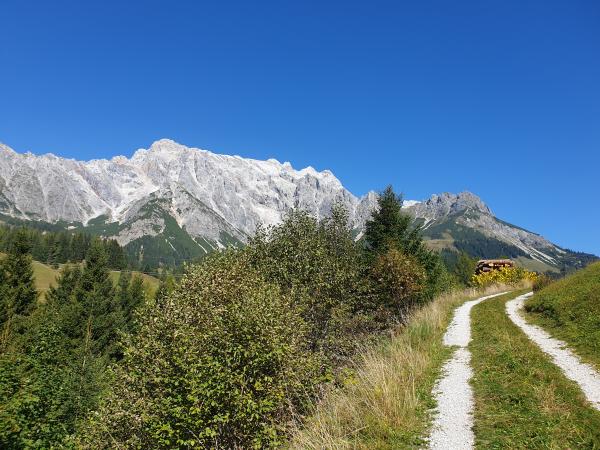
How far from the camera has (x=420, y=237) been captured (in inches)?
1916

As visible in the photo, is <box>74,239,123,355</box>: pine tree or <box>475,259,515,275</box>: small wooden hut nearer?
<box>74,239,123,355</box>: pine tree

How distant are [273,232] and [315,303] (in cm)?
936

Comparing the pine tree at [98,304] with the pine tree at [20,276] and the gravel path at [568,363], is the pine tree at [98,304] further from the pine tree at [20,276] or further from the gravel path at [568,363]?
the gravel path at [568,363]

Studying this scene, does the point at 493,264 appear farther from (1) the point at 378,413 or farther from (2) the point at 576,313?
(1) the point at 378,413

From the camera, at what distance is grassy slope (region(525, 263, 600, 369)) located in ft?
58.5

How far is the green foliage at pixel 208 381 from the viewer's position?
1492 centimetres

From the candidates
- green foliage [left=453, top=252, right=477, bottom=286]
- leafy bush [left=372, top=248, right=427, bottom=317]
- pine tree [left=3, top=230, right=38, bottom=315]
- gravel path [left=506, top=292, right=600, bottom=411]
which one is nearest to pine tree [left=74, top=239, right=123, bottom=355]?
pine tree [left=3, top=230, right=38, bottom=315]

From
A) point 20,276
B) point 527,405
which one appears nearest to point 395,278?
point 527,405

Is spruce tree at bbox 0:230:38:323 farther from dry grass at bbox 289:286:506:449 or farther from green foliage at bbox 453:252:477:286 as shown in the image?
green foliage at bbox 453:252:477:286

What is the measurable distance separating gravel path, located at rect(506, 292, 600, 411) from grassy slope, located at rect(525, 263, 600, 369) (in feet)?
1.46

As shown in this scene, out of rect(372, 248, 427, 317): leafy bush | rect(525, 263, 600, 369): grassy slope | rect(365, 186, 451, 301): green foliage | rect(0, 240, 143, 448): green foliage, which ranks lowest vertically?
rect(0, 240, 143, 448): green foliage

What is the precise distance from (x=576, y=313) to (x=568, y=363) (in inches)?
363

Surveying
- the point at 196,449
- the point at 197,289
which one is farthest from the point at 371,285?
the point at 196,449

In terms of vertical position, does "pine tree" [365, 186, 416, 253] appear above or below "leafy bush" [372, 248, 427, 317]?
above
